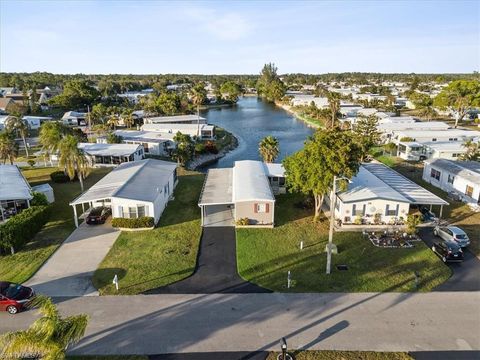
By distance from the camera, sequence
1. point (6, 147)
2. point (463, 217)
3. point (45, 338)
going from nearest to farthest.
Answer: point (45, 338), point (463, 217), point (6, 147)

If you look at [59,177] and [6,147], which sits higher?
[6,147]

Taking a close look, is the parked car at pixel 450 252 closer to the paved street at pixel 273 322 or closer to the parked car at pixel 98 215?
the paved street at pixel 273 322

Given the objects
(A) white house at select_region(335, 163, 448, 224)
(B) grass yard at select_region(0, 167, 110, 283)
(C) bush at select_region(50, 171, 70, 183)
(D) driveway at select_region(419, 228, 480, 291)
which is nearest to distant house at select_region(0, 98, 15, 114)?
(C) bush at select_region(50, 171, 70, 183)

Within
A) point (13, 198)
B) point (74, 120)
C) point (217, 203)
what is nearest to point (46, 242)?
point (13, 198)

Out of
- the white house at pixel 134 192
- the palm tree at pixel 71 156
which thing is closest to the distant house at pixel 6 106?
the palm tree at pixel 71 156

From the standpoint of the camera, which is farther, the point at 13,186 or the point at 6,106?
the point at 6,106

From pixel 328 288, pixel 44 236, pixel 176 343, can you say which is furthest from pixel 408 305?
pixel 44 236

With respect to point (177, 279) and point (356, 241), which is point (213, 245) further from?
point (356, 241)

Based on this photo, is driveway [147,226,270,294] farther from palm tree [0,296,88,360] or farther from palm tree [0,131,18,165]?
palm tree [0,131,18,165]

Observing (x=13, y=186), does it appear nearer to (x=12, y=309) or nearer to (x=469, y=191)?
(x=12, y=309)
